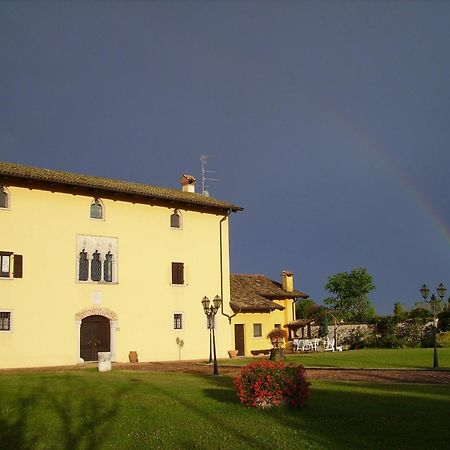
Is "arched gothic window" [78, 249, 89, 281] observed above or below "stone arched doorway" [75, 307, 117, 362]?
above

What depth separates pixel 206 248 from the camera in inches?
1489

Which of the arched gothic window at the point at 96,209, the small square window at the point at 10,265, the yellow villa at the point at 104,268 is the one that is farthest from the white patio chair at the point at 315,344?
the small square window at the point at 10,265

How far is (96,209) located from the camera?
109 ft

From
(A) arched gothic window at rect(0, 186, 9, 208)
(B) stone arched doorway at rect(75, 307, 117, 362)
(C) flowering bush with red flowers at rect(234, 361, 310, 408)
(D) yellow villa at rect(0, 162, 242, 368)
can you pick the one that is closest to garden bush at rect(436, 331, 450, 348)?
(D) yellow villa at rect(0, 162, 242, 368)

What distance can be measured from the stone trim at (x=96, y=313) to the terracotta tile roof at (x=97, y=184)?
6122 mm

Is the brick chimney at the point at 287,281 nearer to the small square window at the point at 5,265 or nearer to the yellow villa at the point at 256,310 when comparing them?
the yellow villa at the point at 256,310

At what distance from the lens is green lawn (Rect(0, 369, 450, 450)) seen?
10891mm

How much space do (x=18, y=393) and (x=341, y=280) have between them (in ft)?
189

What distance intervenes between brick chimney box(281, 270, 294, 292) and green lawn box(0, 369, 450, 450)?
26.8 m

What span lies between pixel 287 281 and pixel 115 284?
15904 millimetres

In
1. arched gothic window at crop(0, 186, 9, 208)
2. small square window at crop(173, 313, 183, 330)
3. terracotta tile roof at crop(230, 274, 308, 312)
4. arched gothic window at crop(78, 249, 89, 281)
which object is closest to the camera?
arched gothic window at crop(0, 186, 9, 208)

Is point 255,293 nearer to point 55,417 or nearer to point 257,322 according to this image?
point 257,322

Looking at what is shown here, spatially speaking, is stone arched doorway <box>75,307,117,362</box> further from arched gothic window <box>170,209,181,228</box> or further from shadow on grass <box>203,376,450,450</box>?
shadow on grass <box>203,376,450,450</box>

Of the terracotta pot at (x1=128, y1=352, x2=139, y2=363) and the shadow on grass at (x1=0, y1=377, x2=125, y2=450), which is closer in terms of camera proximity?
the shadow on grass at (x1=0, y1=377, x2=125, y2=450)
